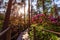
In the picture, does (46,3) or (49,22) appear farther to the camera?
(46,3)

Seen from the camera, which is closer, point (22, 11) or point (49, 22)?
point (49, 22)

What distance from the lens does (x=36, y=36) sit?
18.4ft

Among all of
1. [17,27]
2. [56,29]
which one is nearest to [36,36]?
[56,29]

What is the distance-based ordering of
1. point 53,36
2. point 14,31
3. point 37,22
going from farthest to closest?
point 14,31, point 37,22, point 53,36

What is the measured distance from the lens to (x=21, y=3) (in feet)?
44.4

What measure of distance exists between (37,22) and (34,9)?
8192 mm

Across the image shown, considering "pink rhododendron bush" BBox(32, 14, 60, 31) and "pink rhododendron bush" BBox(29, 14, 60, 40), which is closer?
"pink rhododendron bush" BBox(29, 14, 60, 40)

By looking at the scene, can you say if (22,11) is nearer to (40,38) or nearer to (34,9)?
(34,9)

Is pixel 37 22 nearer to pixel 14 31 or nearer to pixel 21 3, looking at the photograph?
pixel 14 31

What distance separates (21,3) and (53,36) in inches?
348

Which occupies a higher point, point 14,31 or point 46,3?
point 46,3

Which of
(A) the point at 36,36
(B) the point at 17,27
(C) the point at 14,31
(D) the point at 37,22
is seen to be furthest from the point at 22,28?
(A) the point at 36,36

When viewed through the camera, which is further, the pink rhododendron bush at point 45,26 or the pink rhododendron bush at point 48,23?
the pink rhododendron bush at point 48,23

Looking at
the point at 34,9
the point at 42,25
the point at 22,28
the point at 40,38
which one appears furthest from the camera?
the point at 34,9
